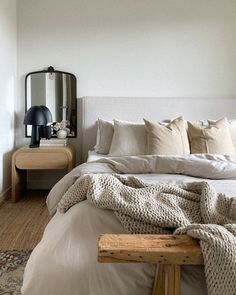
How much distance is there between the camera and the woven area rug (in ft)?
A: 5.98

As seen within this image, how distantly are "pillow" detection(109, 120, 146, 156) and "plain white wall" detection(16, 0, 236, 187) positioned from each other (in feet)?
2.44

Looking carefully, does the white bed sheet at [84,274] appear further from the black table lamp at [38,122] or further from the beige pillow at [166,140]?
the black table lamp at [38,122]

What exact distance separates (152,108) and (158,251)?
304cm

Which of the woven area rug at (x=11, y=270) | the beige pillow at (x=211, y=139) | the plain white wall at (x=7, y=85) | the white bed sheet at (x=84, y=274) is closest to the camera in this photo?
the white bed sheet at (x=84, y=274)

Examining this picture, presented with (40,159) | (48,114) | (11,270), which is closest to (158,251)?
(11,270)

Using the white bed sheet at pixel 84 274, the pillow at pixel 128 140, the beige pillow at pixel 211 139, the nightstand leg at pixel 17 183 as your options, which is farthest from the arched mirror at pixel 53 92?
the white bed sheet at pixel 84 274

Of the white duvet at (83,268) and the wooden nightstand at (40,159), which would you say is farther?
the wooden nightstand at (40,159)

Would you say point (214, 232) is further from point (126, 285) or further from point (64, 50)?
point (64, 50)

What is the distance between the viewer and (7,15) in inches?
142

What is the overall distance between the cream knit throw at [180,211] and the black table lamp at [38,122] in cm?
221

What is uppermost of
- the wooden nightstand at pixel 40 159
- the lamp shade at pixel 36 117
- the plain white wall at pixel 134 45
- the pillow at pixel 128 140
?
the plain white wall at pixel 134 45

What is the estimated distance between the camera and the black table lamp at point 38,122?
11.7ft

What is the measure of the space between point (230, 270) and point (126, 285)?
0.37 meters

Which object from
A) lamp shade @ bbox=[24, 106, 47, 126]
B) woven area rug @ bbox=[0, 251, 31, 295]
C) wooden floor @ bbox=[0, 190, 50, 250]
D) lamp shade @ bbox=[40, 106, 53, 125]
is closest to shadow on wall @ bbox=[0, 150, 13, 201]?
wooden floor @ bbox=[0, 190, 50, 250]
